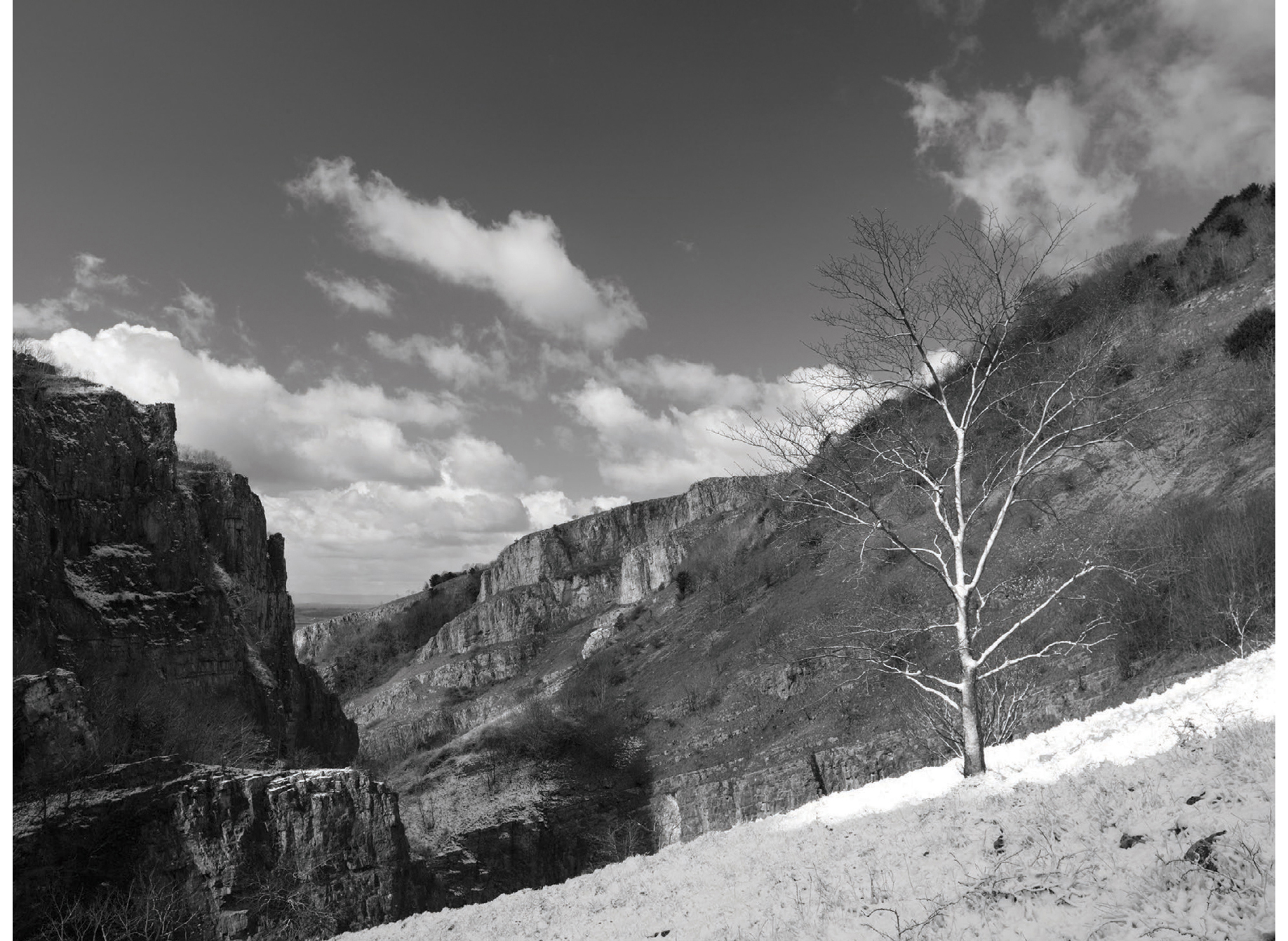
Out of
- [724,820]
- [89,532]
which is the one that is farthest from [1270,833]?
[89,532]

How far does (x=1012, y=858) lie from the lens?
6.12m

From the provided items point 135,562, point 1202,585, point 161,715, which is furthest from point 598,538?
point 1202,585

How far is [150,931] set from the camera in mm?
22688

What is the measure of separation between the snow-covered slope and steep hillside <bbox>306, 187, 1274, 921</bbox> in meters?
2.77

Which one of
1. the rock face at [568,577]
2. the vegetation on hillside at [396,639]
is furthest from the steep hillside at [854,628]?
the vegetation on hillside at [396,639]

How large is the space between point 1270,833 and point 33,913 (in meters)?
29.9

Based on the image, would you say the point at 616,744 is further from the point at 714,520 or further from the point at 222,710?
the point at 714,520

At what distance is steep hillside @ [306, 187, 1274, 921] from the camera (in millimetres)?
24000

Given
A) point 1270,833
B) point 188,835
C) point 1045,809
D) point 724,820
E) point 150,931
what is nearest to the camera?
point 1270,833

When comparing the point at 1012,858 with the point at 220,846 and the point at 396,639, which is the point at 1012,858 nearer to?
the point at 220,846

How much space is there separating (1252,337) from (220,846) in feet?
186

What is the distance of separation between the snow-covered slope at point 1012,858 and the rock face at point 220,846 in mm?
16289

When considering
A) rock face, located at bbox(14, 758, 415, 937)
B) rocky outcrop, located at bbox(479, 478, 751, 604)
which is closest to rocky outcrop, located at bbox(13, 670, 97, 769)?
rock face, located at bbox(14, 758, 415, 937)

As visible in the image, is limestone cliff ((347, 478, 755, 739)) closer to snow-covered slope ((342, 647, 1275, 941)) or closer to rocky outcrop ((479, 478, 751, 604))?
rocky outcrop ((479, 478, 751, 604))
